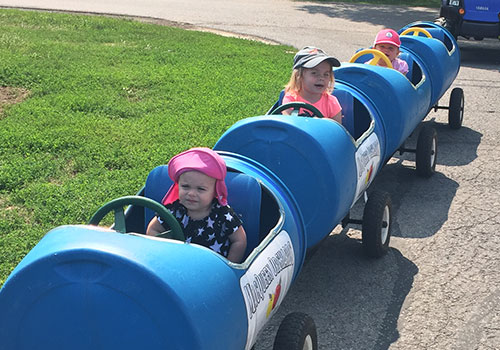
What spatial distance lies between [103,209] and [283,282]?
120 centimetres

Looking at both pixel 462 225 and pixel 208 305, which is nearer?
pixel 208 305

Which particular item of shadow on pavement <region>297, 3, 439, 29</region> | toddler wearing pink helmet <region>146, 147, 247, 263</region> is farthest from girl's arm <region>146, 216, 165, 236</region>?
shadow on pavement <region>297, 3, 439, 29</region>

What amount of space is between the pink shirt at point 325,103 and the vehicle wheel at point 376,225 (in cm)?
80

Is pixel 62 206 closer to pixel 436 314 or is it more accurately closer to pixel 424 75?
pixel 436 314

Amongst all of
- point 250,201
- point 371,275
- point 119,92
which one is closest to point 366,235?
point 371,275

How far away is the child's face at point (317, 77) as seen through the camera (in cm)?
668

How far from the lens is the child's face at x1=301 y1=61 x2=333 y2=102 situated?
263 inches

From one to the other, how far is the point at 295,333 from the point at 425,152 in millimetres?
4289

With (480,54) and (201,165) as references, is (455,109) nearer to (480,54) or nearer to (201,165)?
(480,54)

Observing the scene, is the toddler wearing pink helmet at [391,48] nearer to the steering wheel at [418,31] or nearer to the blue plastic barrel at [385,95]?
the blue plastic barrel at [385,95]

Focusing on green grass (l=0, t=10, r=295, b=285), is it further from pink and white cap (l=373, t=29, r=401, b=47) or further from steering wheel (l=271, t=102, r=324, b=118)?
pink and white cap (l=373, t=29, r=401, b=47)

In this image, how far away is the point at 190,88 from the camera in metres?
11.4

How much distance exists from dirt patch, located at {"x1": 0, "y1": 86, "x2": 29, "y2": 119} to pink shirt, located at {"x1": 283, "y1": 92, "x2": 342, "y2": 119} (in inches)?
186

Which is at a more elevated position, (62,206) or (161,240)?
(161,240)
